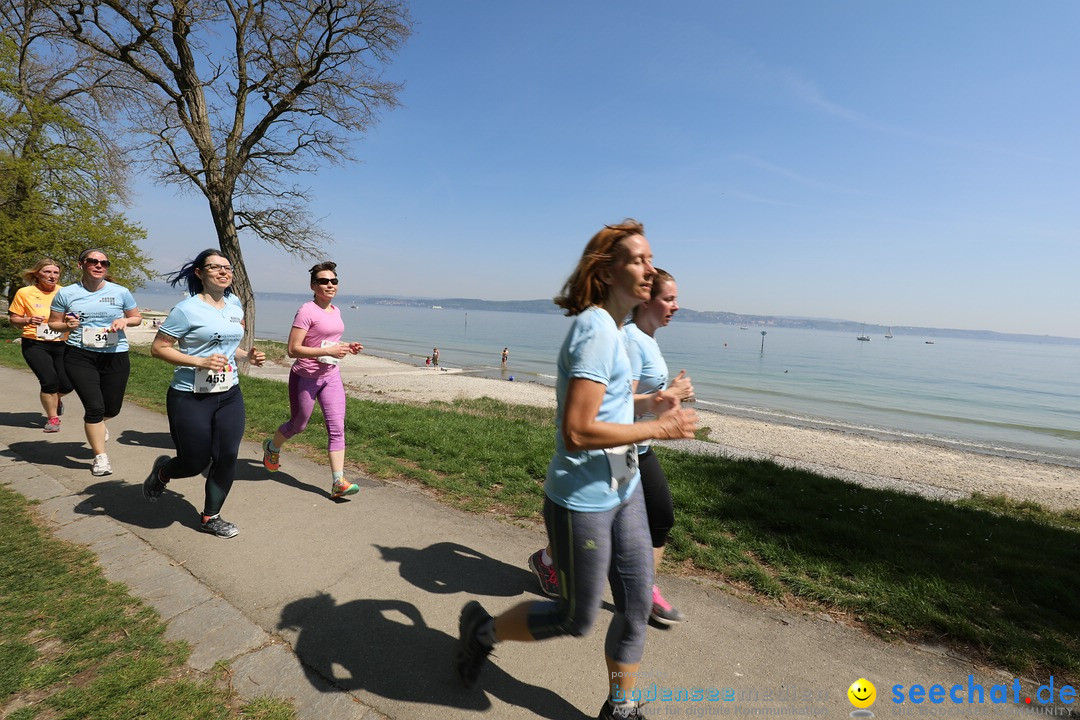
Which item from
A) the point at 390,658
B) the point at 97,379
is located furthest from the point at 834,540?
the point at 97,379

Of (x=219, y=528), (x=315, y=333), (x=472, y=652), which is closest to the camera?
(x=472, y=652)

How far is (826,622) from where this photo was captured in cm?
304

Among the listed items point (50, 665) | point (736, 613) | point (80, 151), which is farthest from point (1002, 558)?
point (80, 151)

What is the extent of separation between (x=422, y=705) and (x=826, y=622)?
2.42 m

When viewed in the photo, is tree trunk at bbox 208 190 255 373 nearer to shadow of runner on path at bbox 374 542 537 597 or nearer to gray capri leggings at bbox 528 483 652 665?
shadow of runner on path at bbox 374 542 537 597

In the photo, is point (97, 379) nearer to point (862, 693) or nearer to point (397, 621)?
point (397, 621)

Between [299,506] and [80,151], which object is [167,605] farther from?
[80,151]

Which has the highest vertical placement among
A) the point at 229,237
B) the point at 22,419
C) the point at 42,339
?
the point at 229,237

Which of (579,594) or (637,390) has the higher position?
(637,390)

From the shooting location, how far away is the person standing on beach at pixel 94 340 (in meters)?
4.87

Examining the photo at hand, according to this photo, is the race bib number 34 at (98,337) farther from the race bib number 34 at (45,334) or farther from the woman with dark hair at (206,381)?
the woman with dark hair at (206,381)

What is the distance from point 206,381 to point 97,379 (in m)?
2.50

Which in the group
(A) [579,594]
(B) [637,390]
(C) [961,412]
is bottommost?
(C) [961,412]

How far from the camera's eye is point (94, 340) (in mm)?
4914
